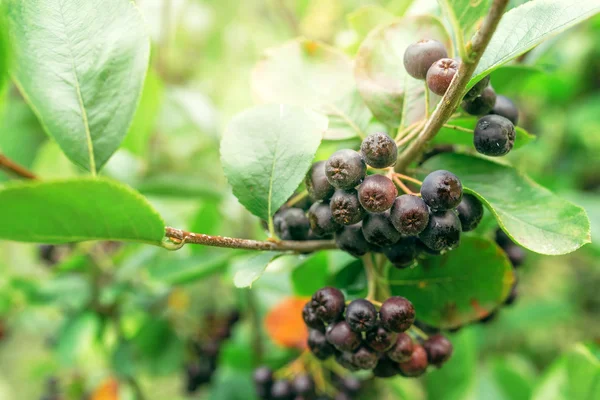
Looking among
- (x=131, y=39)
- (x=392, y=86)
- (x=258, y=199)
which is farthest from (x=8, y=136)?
(x=392, y=86)

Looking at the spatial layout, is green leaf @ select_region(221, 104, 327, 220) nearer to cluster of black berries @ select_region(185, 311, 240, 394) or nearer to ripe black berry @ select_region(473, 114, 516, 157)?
ripe black berry @ select_region(473, 114, 516, 157)

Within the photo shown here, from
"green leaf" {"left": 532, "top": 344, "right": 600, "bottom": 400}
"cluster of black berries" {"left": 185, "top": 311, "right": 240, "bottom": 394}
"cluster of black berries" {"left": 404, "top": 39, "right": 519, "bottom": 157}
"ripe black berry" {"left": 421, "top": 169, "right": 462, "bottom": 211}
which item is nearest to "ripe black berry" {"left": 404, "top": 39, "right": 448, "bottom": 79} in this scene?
"cluster of black berries" {"left": 404, "top": 39, "right": 519, "bottom": 157}

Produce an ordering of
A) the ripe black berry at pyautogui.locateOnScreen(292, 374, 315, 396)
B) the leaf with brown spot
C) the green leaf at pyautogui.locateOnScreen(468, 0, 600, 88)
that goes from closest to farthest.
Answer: the green leaf at pyautogui.locateOnScreen(468, 0, 600, 88) → the ripe black berry at pyautogui.locateOnScreen(292, 374, 315, 396) → the leaf with brown spot

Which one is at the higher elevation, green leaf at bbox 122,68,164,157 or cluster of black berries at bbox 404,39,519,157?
cluster of black berries at bbox 404,39,519,157

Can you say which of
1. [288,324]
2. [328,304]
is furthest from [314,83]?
[288,324]

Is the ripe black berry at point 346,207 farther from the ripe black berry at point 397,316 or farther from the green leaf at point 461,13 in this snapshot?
the green leaf at point 461,13

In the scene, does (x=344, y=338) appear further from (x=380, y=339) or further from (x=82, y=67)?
(x=82, y=67)

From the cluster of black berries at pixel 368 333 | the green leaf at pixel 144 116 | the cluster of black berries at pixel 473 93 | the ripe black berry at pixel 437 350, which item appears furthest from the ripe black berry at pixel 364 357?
the green leaf at pixel 144 116
